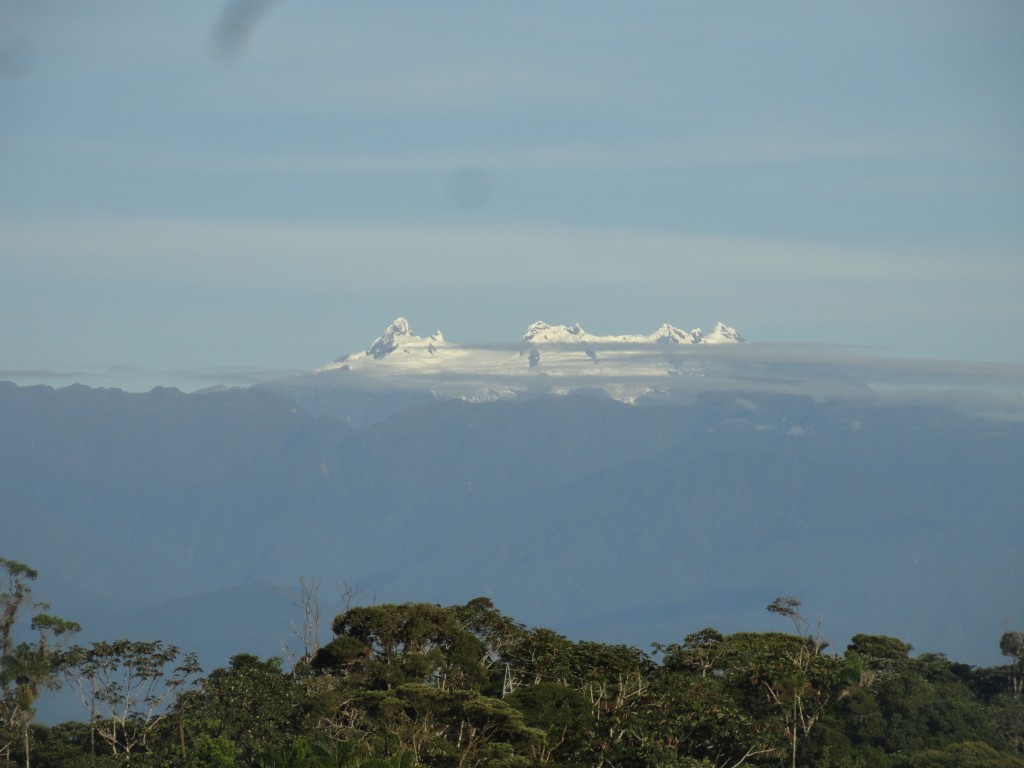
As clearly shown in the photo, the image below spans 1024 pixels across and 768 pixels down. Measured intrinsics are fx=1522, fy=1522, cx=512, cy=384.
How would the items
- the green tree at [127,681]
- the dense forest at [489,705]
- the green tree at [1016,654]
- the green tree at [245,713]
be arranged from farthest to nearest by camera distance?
the green tree at [1016,654] < the green tree at [127,681] < the green tree at [245,713] < the dense forest at [489,705]

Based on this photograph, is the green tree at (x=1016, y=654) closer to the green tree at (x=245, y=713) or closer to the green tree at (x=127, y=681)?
the green tree at (x=245, y=713)

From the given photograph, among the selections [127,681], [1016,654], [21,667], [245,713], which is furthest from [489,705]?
[1016,654]

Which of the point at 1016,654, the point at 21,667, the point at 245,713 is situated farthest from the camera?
the point at 1016,654

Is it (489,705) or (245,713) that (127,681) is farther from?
(489,705)

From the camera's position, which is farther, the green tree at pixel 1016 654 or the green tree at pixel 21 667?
the green tree at pixel 1016 654

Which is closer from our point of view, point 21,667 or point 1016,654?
point 21,667

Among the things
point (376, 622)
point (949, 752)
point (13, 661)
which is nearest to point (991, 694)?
point (949, 752)

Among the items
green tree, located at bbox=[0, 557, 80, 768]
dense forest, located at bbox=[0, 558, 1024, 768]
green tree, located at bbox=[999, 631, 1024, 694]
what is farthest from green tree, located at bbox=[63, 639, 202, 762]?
green tree, located at bbox=[999, 631, 1024, 694]

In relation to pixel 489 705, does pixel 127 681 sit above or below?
below

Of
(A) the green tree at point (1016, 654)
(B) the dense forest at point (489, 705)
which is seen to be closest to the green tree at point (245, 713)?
(B) the dense forest at point (489, 705)

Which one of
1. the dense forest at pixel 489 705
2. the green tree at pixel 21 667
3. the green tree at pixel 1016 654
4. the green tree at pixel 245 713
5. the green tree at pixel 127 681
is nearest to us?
the dense forest at pixel 489 705
